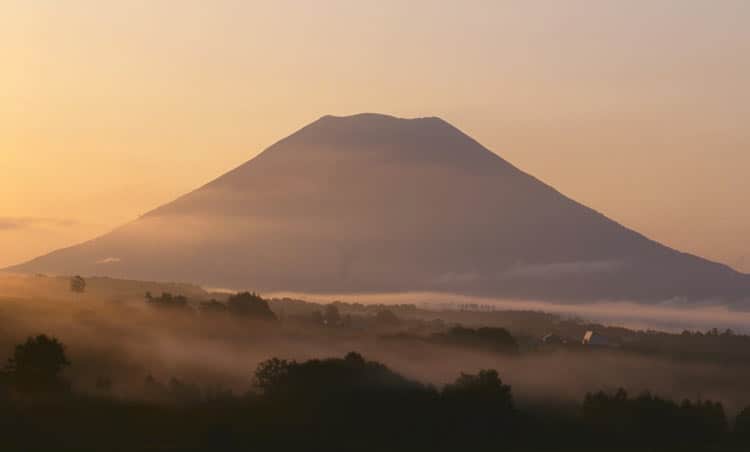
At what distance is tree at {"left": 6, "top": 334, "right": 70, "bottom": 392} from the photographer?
144 metres

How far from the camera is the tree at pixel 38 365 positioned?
144125mm

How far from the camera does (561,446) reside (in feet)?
476

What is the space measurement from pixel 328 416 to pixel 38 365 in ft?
84.2

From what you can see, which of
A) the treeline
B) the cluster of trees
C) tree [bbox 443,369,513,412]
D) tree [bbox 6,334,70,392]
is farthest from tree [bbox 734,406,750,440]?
tree [bbox 6,334,70,392]

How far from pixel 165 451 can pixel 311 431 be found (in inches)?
696

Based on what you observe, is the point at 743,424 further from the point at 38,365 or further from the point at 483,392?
the point at 38,365

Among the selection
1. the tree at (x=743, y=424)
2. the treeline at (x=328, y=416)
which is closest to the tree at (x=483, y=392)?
the treeline at (x=328, y=416)

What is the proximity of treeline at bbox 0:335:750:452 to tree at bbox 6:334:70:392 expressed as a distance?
0.47 ft

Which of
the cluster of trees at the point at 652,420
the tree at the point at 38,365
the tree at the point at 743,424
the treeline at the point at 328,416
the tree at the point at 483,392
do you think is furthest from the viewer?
the tree at the point at 743,424

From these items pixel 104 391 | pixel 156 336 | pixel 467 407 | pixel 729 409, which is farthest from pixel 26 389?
pixel 729 409

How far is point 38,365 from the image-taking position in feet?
486

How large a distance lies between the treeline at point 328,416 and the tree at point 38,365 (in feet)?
0.47

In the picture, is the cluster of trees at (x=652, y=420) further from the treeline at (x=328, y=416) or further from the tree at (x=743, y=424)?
the tree at (x=743, y=424)

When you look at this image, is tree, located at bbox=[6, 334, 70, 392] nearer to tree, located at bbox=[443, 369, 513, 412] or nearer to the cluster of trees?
tree, located at bbox=[443, 369, 513, 412]
